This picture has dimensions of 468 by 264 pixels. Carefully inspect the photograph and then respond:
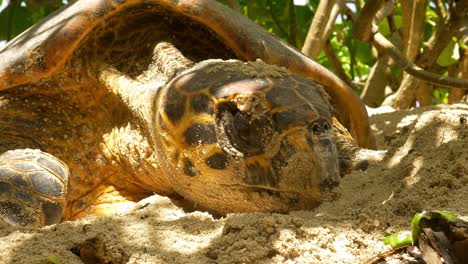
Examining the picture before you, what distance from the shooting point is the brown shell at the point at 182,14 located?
320 cm

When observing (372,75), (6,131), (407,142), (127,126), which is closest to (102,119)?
(127,126)

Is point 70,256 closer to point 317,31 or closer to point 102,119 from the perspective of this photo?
point 102,119

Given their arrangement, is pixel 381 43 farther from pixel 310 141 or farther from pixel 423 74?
pixel 310 141

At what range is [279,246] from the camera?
1586 mm

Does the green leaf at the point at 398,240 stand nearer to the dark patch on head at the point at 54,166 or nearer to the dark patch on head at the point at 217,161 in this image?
the dark patch on head at the point at 217,161

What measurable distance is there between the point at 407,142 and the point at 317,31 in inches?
91.5

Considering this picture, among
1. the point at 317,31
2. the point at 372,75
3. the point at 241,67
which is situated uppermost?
the point at 241,67

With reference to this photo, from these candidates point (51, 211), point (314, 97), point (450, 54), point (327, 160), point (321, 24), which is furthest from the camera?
point (450, 54)

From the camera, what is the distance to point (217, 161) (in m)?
2.39

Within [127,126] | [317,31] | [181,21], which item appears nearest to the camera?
[127,126]

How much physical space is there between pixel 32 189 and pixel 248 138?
35.9 inches

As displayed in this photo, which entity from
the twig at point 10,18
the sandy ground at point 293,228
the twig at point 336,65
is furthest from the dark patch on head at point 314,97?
the twig at point 10,18

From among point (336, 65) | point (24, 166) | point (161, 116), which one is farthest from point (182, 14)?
point (336, 65)

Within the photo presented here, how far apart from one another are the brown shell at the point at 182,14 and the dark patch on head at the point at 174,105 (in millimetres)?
857
